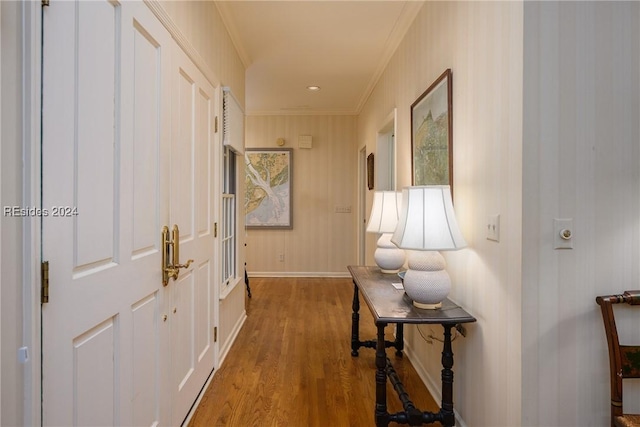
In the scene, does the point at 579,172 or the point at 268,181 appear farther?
the point at 268,181

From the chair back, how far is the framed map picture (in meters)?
4.85

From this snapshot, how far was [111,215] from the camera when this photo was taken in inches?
49.0

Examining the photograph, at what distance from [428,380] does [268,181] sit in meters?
4.12

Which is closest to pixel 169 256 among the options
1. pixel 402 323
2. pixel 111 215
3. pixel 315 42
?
pixel 111 215

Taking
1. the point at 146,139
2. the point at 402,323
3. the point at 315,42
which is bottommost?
the point at 402,323

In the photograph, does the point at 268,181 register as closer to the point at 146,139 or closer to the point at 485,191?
the point at 146,139

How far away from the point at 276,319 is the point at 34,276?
303 cm

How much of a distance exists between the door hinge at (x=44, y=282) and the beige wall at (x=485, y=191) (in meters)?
1.50

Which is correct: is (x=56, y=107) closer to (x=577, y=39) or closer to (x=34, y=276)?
(x=34, y=276)

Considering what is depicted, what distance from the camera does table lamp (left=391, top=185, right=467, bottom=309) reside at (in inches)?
66.4

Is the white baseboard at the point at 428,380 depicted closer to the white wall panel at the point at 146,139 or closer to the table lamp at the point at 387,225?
the table lamp at the point at 387,225

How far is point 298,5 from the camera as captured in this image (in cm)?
267

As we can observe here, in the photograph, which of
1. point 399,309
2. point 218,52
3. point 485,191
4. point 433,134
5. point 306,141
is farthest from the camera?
point 306,141

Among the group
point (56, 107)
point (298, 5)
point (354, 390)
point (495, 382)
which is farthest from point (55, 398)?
point (298, 5)
